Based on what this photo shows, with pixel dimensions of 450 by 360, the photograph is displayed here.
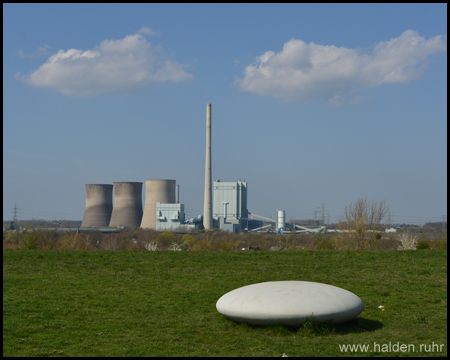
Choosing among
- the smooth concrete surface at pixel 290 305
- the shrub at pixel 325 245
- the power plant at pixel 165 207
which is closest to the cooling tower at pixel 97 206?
the power plant at pixel 165 207

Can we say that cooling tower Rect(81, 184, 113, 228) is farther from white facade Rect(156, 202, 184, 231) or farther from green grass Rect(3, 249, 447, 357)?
green grass Rect(3, 249, 447, 357)

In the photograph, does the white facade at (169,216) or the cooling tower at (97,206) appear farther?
the cooling tower at (97,206)

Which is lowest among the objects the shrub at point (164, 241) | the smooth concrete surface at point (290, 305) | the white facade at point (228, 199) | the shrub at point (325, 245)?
the shrub at point (164, 241)

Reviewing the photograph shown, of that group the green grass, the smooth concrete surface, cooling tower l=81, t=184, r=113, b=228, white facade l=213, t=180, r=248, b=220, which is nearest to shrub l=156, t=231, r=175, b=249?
cooling tower l=81, t=184, r=113, b=228

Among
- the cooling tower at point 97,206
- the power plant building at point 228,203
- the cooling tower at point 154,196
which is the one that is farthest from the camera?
the power plant building at point 228,203

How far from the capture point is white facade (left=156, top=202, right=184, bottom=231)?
219 feet

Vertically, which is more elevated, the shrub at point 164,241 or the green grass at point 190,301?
the green grass at point 190,301

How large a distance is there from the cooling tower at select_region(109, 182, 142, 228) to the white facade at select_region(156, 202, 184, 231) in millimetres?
3418

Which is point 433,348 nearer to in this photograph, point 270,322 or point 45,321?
point 270,322

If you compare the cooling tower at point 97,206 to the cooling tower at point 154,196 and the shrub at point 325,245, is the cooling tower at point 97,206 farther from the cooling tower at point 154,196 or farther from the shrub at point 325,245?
the shrub at point 325,245

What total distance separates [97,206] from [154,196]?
954 cm

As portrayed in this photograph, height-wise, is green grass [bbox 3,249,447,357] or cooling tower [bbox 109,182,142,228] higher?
cooling tower [bbox 109,182,142,228]

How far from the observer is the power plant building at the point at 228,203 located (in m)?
71.8

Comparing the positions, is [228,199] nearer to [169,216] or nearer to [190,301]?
[169,216]
